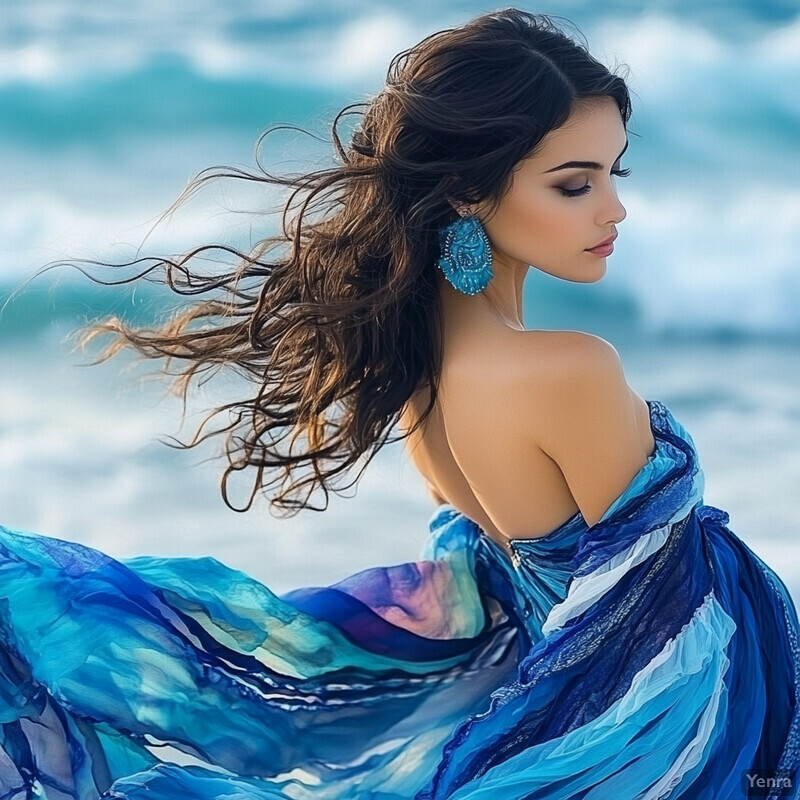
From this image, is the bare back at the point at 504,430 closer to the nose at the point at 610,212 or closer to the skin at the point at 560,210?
the skin at the point at 560,210

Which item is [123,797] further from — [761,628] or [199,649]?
[761,628]

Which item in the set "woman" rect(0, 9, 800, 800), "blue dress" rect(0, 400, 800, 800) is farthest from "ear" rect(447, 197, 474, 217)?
"blue dress" rect(0, 400, 800, 800)

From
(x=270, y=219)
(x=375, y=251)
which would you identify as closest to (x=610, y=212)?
(x=375, y=251)

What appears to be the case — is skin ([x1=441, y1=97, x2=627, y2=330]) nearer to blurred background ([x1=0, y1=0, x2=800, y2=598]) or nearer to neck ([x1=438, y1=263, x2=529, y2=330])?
neck ([x1=438, y1=263, x2=529, y2=330])

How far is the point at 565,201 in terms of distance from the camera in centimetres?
181

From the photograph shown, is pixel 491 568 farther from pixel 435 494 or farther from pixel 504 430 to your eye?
pixel 504 430

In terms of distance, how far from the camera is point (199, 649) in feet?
6.14

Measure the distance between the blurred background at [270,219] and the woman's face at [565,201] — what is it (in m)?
0.57

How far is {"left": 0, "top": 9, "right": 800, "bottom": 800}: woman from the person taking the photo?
5.54ft

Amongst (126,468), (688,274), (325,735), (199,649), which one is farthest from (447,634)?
(688,274)

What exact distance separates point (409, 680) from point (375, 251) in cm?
67

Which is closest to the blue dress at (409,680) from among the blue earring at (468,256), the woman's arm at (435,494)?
the woman's arm at (435,494)

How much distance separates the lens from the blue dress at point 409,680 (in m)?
1.65

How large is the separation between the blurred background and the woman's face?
1.86ft
